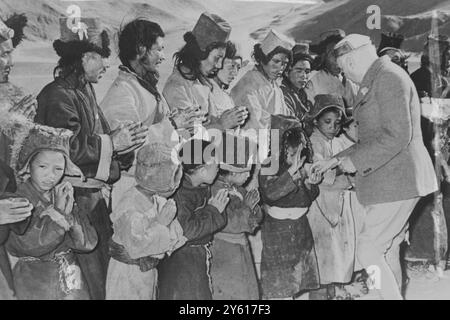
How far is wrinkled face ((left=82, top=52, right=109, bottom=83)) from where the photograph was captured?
3283 millimetres

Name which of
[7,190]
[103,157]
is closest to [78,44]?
[103,157]

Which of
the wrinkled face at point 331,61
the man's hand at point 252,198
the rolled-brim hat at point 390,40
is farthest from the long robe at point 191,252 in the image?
the rolled-brim hat at point 390,40

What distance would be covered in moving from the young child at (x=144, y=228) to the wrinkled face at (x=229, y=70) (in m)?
0.48

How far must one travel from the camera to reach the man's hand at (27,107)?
10.6 feet

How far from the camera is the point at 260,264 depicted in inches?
136

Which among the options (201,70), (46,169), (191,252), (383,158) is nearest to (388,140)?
(383,158)

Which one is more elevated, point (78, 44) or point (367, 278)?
point (78, 44)

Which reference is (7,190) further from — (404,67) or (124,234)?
(404,67)

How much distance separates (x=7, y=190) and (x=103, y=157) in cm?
47

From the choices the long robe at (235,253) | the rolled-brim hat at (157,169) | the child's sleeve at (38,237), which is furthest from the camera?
the long robe at (235,253)

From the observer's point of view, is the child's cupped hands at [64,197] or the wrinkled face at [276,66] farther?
the wrinkled face at [276,66]

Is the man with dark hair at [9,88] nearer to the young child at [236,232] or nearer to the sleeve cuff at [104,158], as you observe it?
the sleeve cuff at [104,158]

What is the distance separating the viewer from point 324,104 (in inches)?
138
